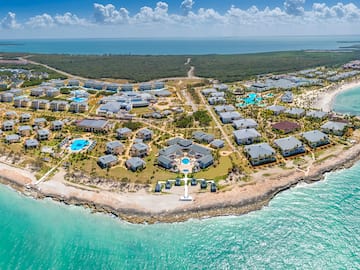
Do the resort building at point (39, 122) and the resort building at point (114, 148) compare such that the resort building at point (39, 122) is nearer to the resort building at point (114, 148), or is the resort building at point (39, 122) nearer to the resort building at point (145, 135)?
the resort building at point (114, 148)

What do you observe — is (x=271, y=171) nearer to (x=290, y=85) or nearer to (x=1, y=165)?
(x=1, y=165)

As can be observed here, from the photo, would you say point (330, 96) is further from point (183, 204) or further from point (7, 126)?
point (7, 126)

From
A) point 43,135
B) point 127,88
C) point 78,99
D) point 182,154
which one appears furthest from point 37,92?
point 182,154

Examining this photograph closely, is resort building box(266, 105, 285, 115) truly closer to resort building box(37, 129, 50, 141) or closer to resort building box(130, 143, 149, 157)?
resort building box(130, 143, 149, 157)

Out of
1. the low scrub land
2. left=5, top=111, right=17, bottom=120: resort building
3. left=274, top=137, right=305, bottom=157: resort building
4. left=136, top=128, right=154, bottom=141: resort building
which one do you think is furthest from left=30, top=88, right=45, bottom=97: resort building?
left=274, top=137, right=305, bottom=157: resort building

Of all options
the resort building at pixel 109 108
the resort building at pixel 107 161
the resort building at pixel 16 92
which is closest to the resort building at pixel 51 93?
the resort building at pixel 16 92

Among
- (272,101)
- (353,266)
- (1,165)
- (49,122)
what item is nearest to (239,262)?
(353,266)
